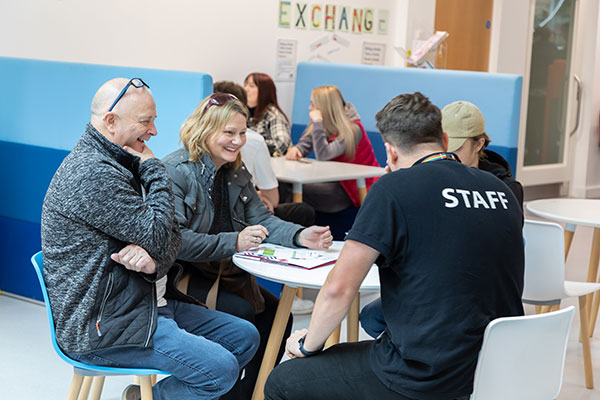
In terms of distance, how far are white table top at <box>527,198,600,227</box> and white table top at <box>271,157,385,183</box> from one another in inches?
40.8

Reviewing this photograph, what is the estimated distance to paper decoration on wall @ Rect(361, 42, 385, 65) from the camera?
7070mm

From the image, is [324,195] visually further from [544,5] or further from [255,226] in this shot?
[544,5]

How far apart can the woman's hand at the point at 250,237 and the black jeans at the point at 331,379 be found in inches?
28.2

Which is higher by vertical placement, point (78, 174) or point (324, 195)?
point (78, 174)

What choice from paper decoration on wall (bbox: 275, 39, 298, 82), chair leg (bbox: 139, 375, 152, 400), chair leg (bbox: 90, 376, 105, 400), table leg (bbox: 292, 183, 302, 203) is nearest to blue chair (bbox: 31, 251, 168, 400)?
chair leg (bbox: 139, 375, 152, 400)

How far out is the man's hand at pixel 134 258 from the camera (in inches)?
82.1

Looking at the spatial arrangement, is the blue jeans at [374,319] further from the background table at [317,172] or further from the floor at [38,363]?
the background table at [317,172]

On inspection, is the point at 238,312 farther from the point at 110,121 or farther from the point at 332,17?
the point at 332,17

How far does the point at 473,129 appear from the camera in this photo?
297 cm

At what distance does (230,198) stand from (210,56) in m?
3.19

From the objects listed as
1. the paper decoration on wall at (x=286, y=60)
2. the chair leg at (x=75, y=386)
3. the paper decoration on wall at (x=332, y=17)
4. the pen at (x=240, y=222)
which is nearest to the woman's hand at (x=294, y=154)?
the paper decoration on wall at (x=286, y=60)

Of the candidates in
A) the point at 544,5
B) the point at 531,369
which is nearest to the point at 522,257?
the point at 531,369

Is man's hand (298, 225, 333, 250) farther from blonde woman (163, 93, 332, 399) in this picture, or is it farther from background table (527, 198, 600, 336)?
background table (527, 198, 600, 336)

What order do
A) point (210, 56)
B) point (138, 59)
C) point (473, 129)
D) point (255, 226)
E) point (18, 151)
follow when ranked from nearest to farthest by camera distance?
point (255, 226) → point (473, 129) → point (18, 151) → point (138, 59) → point (210, 56)
